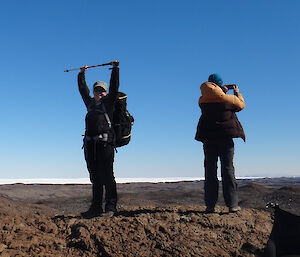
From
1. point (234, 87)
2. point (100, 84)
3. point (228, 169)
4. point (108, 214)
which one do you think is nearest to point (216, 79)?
point (234, 87)

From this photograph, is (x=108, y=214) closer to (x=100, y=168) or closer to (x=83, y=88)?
(x=100, y=168)

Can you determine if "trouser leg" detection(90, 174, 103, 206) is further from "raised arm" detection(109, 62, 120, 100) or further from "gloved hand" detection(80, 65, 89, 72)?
"gloved hand" detection(80, 65, 89, 72)

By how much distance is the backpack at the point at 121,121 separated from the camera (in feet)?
15.5

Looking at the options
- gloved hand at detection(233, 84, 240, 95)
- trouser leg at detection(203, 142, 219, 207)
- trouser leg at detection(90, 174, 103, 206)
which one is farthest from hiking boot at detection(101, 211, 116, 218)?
gloved hand at detection(233, 84, 240, 95)

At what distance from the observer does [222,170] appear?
506 centimetres

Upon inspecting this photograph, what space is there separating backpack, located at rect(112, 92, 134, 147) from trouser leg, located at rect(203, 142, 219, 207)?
4.14 ft

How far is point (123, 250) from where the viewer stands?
347cm

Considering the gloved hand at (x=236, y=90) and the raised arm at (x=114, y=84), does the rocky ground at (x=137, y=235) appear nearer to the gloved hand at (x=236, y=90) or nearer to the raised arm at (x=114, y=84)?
the raised arm at (x=114, y=84)

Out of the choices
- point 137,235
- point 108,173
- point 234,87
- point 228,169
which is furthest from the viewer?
point 234,87

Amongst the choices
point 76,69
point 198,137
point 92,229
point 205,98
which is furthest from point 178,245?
point 76,69

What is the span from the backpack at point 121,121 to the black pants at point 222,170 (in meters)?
1.27

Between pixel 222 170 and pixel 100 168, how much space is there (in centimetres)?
184

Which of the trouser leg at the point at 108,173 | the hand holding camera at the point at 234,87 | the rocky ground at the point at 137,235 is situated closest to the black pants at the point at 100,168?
the trouser leg at the point at 108,173

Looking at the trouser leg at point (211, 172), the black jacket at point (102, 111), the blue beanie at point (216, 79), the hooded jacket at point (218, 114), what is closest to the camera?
the black jacket at point (102, 111)
